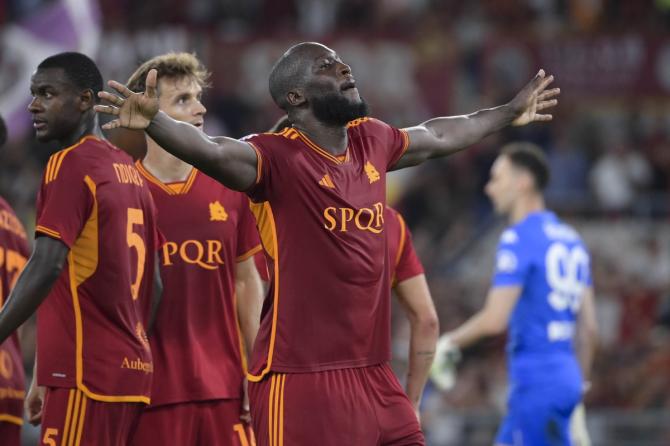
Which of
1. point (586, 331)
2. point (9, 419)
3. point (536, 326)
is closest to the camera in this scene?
point (9, 419)

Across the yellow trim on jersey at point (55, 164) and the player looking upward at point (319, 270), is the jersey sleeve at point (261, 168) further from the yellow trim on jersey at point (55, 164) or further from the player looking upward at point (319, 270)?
the yellow trim on jersey at point (55, 164)

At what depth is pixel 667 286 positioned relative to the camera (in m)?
15.9

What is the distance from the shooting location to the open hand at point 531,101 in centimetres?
622

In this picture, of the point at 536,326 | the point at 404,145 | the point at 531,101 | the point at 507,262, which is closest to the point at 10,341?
the point at 404,145

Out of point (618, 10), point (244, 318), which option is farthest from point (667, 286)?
point (244, 318)

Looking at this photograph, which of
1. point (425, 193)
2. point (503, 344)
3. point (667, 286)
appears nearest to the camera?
point (503, 344)

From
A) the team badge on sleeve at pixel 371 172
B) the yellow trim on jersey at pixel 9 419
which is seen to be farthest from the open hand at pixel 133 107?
the yellow trim on jersey at pixel 9 419

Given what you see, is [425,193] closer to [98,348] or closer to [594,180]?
[594,180]

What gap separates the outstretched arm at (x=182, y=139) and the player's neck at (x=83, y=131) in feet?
2.32

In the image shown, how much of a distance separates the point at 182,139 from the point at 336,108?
2.72ft

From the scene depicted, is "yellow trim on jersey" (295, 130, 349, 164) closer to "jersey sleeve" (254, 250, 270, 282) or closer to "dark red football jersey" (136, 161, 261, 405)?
"dark red football jersey" (136, 161, 261, 405)

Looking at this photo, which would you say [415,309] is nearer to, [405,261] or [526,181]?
[405,261]

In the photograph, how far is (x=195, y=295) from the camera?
6355mm

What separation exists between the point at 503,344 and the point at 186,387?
894cm
